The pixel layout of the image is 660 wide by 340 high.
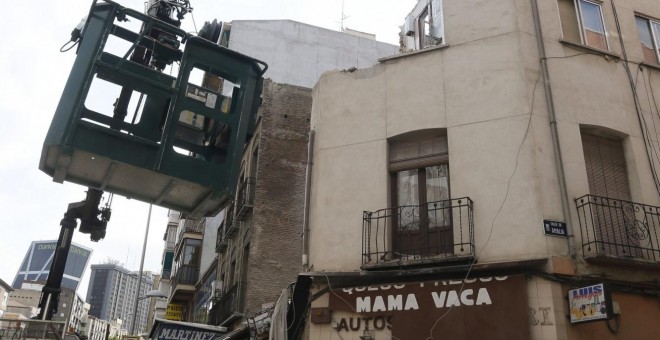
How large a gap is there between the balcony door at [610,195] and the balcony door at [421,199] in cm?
282

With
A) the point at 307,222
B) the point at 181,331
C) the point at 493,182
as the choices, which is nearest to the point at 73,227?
the point at 181,331

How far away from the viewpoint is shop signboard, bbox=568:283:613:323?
945 centimetres

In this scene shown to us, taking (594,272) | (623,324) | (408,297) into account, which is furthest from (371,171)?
(623,324)

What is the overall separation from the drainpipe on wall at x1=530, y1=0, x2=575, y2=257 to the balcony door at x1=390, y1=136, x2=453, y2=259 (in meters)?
2.13

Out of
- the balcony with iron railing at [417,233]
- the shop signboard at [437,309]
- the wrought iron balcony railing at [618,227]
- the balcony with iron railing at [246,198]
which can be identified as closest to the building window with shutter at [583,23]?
the wrought iron balcony railing at [618,227]

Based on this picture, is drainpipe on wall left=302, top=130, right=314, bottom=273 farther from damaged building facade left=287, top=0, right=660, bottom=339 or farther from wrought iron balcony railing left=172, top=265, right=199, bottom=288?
wrought iron balcony railing left=172, top=265, right=199, bottom=288

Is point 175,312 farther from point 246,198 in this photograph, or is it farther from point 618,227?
point 618,227

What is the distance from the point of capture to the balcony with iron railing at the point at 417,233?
11.2 meters

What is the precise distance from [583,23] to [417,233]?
624 cm

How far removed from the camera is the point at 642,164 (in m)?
12.0

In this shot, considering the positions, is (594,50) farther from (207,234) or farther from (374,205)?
(207,234)

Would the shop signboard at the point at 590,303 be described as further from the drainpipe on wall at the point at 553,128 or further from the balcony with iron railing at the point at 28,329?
the balcony with iron railing at the point at 28,329

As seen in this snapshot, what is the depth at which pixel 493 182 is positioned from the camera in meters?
11.4

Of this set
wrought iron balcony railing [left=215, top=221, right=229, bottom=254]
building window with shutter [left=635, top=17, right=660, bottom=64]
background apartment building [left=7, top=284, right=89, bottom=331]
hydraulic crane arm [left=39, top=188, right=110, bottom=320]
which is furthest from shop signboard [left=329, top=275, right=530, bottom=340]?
background apartment building [left=7, top=284, right=89, bottom=331]
